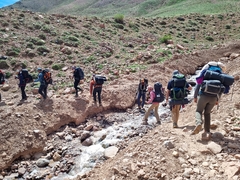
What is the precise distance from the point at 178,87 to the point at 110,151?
3.52 m

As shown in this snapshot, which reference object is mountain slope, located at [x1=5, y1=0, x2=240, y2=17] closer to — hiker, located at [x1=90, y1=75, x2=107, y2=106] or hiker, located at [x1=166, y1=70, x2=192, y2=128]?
hiker, located at [x1=90, y1=75, x2=107, y2=106]

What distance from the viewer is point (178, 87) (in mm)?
7316

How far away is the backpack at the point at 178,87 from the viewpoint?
7.21 metres

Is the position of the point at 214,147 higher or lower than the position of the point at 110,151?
higher

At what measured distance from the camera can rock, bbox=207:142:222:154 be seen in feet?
17.7

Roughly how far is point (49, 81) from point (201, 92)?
25.6ft

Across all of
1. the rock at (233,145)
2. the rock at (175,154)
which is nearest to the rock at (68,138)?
the rock at (175,154)

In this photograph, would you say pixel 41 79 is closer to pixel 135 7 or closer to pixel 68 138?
pixel 68 138

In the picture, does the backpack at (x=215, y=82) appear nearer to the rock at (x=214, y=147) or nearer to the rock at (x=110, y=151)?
the rock at (x=214, y=147)

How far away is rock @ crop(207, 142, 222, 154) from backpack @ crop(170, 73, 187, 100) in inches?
80.9

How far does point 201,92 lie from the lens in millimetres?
5941

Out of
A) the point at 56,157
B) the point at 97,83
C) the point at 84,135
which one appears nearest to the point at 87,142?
the point at 84,135

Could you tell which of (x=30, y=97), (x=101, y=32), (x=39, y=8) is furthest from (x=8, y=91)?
(x=39, y=8)

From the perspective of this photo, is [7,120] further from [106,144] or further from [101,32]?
[101,32]
